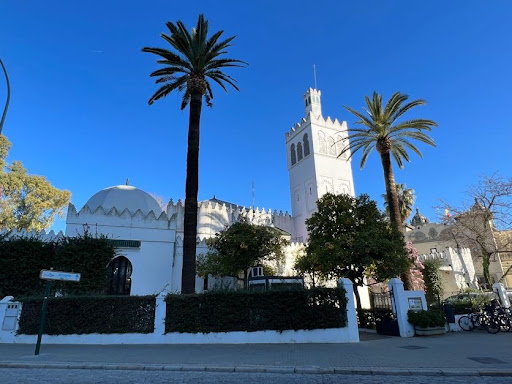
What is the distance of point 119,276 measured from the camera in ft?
68.5

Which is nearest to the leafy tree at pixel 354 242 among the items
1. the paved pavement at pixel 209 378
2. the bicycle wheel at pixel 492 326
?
the bicycle wheel at pixel 492 326

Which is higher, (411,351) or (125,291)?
(125,291)

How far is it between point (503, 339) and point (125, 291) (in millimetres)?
19582

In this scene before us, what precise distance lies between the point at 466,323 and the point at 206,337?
12.3 m

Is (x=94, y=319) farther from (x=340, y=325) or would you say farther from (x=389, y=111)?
(x=389, y=111)

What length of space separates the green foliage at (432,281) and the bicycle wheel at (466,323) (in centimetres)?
1633

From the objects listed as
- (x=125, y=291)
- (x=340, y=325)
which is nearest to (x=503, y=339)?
(x=340, y=325)

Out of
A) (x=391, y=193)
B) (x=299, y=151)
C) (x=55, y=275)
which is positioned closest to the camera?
(x=55, y=275)

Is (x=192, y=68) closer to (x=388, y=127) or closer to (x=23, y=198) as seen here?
(x=388, y=127)

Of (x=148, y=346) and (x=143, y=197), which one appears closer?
(x=148, y=346)

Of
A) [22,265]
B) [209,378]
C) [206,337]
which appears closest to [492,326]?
[206,337]

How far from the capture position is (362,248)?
16.6m

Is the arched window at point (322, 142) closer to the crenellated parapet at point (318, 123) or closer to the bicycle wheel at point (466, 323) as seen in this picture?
the crenellated parapet at point (318, 123)

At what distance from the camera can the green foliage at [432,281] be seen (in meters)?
30.6
